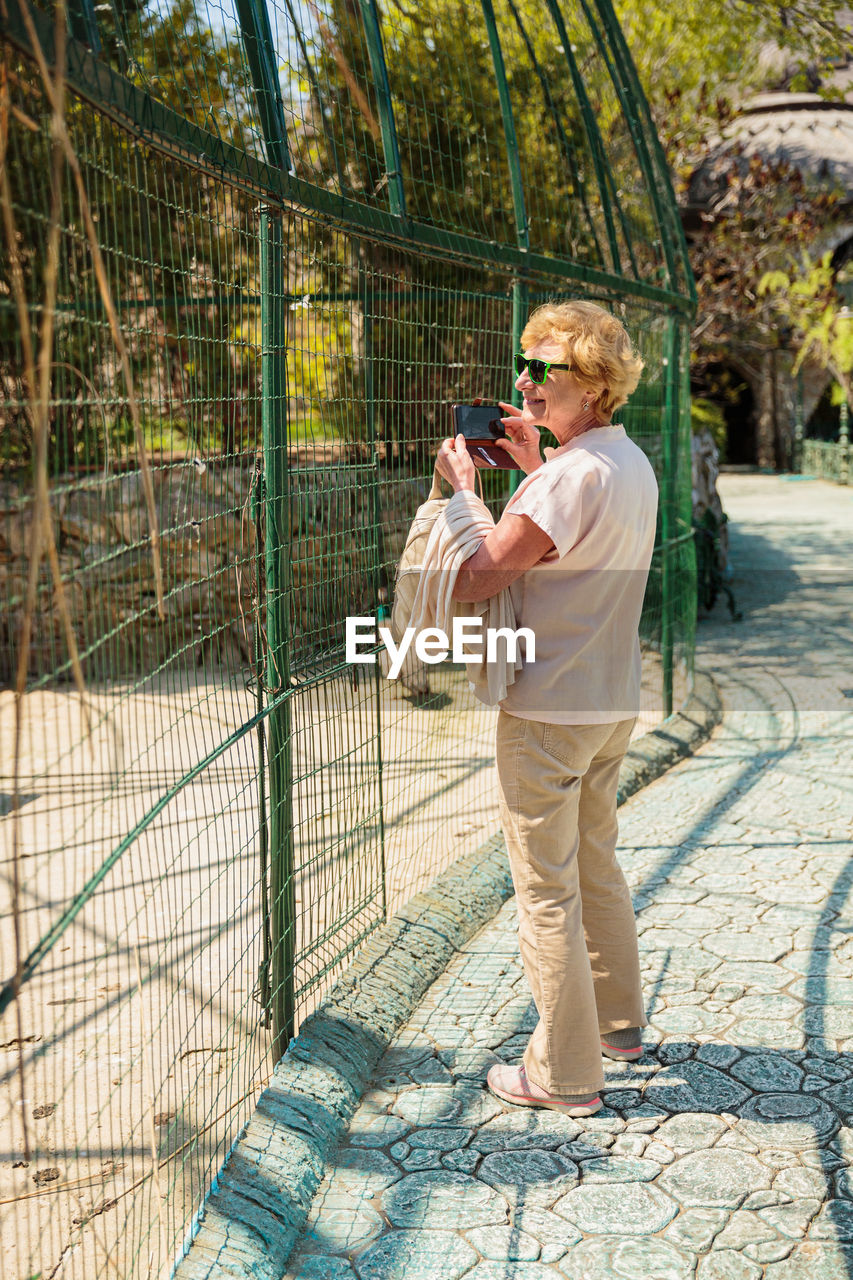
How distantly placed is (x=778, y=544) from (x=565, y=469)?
11.6m

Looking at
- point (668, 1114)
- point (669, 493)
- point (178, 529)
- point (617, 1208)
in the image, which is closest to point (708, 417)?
point (669, 493)

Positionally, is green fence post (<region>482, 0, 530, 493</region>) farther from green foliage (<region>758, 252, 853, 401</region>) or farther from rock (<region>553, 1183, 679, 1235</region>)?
green foliage (<region>758, 252, 853, 401</region>)

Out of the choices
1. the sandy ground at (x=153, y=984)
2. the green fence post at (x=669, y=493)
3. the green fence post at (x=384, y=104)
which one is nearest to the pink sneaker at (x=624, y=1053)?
the sandy ground at (x=153, y=984)

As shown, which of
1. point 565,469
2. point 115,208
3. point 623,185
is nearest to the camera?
point 115,208

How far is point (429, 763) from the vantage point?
18.1ft

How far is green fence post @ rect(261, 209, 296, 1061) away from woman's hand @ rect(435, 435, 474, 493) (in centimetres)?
40

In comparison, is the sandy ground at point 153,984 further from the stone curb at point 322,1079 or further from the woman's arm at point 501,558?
the woman's arm at point 501,558

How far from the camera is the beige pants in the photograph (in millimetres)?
2623

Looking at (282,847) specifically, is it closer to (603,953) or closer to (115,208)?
(603,953)

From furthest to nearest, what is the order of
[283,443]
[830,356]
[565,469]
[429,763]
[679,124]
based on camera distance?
[830,356] < [679,124] < [429,763] < [283,443] < [565,469]

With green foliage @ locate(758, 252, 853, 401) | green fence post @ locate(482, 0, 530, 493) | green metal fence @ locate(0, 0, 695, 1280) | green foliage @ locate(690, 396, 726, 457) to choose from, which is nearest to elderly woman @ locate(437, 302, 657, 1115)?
green metal fence @ locate(0, 0, 695, 1280)

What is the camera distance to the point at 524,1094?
9.28 ft

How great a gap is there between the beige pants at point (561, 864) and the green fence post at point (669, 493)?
340 cm

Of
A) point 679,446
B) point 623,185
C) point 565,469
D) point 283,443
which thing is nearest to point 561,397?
point 565,469
